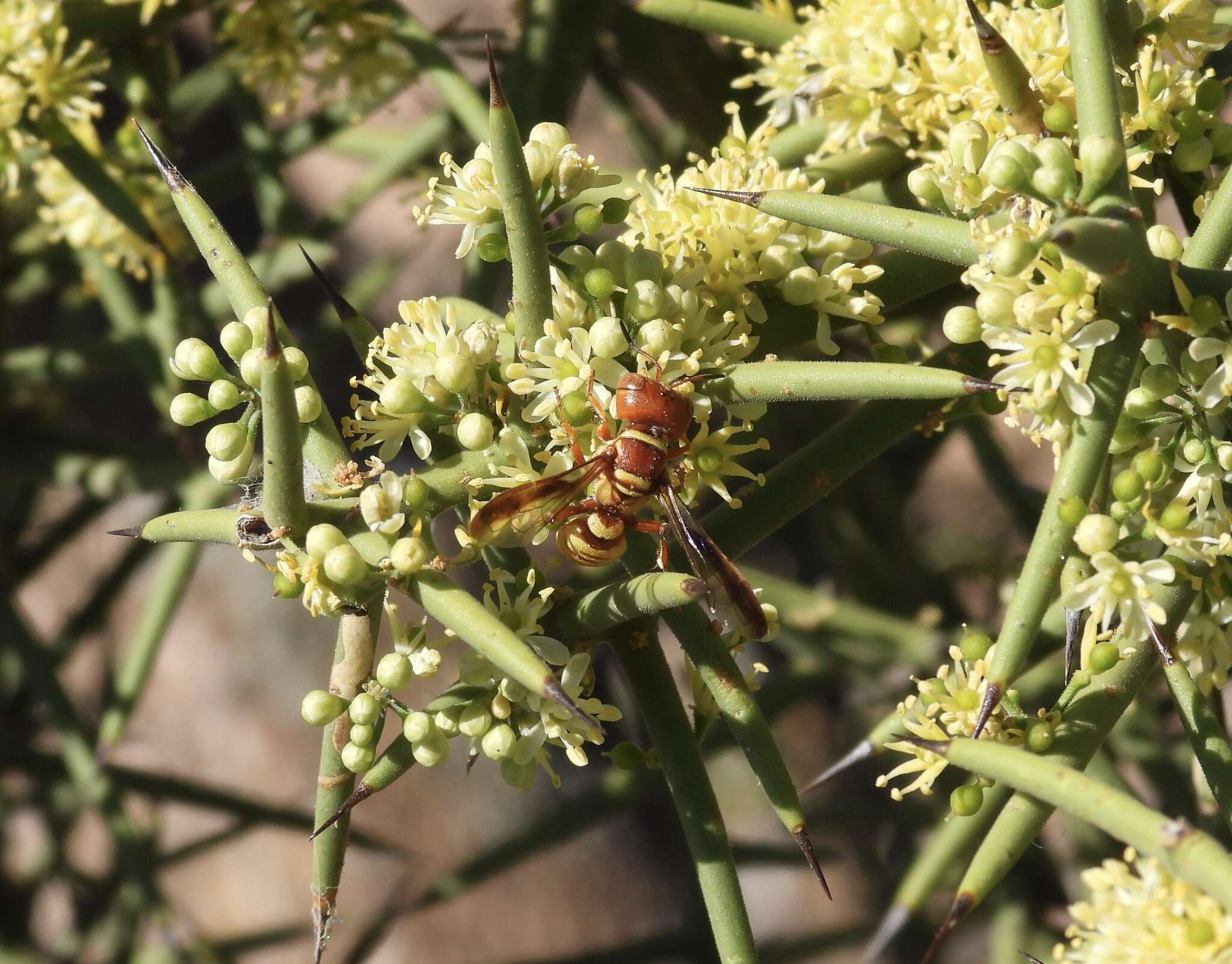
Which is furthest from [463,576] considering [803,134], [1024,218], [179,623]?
[1024,218]

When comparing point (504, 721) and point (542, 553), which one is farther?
point (542, 553)

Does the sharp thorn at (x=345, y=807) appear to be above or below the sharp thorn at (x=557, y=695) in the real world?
below

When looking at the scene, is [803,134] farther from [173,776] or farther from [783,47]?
[173,776]

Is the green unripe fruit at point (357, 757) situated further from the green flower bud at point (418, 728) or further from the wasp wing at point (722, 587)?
the wasp wing at point (722, 587)

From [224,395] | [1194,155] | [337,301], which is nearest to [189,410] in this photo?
[224,395]

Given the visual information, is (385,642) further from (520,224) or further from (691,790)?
(520,224)

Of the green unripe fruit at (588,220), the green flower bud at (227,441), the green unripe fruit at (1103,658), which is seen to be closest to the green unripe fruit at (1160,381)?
the green unripe fruit at (1103,658)
